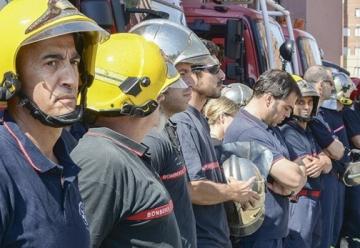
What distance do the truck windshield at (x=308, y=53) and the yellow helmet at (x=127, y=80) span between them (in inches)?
338

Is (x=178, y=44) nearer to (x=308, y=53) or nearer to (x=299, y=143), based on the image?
(x=299, y=143)

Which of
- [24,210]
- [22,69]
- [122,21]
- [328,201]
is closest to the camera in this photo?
[24,210]

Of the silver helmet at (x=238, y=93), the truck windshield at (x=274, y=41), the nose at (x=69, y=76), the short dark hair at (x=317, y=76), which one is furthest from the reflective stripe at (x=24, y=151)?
the truck windshield at (x=274, y=41)

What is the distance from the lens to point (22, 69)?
6.27ft

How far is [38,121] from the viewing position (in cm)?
192

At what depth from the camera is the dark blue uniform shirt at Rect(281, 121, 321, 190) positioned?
17.7ft

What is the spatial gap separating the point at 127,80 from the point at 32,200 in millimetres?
968

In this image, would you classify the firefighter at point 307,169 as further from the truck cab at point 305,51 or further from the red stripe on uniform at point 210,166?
the truck cab at point 305,51

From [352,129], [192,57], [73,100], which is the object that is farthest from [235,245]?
[352,129]

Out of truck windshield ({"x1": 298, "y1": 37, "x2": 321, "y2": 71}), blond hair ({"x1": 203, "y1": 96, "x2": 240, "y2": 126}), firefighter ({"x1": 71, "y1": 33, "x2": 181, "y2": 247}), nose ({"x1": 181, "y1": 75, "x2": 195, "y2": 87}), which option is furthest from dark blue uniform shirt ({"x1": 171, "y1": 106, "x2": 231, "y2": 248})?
truck windshield ({"x1": 298, "y1": 37, "x2": 321, "y2": 71})

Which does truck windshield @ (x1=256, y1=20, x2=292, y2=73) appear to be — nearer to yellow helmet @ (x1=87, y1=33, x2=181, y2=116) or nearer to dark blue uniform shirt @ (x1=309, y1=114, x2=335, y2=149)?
dark blue uniform shirt @ (x1=309, y1=114, x2=335, y2=149)

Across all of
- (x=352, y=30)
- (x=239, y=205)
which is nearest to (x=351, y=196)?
(x=239, y=205)

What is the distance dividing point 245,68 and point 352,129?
1.73 metres

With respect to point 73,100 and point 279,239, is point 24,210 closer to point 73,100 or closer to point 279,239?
point 73,100
